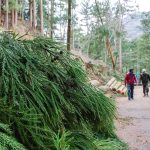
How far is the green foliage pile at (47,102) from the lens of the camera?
412 cm

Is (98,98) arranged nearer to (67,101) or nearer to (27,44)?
(67,101)

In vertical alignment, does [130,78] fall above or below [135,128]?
above

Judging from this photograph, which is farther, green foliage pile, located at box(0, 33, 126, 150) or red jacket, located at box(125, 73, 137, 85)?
red jacket, located at box(125, 73, 137, 85)

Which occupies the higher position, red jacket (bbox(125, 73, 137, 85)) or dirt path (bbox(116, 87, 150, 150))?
red jacket (bbox(125, 73, 137, 85))

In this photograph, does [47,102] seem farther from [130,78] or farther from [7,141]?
[130,78]

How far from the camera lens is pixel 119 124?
13.1m

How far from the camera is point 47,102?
458cm

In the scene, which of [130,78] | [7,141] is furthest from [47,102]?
[130,78]

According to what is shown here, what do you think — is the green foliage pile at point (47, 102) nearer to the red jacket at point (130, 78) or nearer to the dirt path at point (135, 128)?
the dirt path at point (135, 128)

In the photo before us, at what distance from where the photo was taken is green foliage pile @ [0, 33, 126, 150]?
412cm

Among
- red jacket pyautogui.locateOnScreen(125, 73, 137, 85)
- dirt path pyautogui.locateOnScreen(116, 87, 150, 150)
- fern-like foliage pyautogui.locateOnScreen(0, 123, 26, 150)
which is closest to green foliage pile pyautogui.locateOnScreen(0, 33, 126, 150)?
fern-like foliage pyautogui.locateOnScreen(0, 123, 26, 150)

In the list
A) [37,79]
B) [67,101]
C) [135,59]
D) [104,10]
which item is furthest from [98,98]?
[135,59]

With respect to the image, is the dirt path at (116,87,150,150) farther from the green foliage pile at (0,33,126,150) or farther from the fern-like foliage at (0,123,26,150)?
the fern-like foliage at (0,123,26,150)

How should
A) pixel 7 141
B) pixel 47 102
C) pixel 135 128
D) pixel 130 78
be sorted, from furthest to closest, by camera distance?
pixel 130 78
pixel 135 128
pixel 47 102
pixel 7 141
